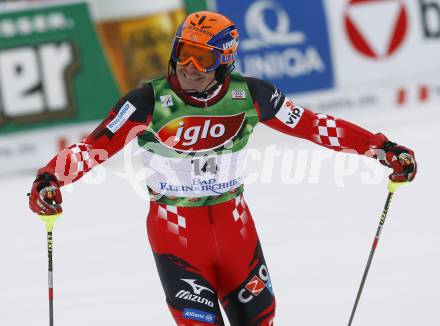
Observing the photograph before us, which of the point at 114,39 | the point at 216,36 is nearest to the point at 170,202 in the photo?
the point at 216,36

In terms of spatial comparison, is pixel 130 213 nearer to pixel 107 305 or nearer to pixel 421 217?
pixel 107 305

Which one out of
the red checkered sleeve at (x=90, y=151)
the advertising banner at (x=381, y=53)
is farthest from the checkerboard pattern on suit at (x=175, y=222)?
the advertising banner at (x=381, y=53)

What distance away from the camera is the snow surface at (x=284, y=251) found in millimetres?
5606

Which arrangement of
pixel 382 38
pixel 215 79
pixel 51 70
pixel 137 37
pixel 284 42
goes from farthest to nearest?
pixel 382 38
pixel 284 42
pixel 137 37
pixel 51 70
pixel 215 79

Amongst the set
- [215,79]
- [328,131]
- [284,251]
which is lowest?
[284,251]

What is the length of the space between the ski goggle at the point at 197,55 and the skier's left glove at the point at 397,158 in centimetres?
90

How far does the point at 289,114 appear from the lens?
4.18 meters

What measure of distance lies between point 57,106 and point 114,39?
0.91 metres

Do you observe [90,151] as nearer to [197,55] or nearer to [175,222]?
[175,222]

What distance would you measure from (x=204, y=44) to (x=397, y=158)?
1065mm

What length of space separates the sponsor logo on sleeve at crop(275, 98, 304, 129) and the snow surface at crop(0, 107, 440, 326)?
5.42 feet

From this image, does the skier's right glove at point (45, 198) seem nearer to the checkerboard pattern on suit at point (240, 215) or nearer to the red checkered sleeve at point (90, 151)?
the red checkered sleeve at point (90, 151)

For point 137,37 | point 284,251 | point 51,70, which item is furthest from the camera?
point 137,37

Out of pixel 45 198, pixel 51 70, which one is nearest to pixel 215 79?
pixel 45 198
